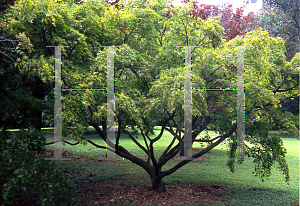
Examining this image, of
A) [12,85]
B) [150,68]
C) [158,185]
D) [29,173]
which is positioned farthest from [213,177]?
[12,85]

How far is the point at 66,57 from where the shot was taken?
20.4 feet

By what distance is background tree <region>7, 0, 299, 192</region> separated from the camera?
529cm

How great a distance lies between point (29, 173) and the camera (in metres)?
4.38

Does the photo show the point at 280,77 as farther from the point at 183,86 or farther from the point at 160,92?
the point at 160,92

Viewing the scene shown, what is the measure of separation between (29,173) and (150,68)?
367cm

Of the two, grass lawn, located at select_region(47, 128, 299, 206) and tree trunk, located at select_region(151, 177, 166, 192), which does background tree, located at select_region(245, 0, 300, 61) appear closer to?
grass lawn, located at select_region(47, 128, 299, 206)

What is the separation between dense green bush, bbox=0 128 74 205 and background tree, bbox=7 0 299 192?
0.71 metres

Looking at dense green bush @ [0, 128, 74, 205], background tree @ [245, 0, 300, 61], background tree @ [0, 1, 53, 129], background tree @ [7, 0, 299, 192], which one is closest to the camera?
dense green bush @ [0, 128, 74, 205]

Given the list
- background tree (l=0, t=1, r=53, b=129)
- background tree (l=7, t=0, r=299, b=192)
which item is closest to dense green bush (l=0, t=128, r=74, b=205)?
background tree (l=7, t=0, r=299, b=192)

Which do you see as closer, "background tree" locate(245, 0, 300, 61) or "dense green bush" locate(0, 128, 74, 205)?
"dense green bush" locate(0, 128, 74, 205)

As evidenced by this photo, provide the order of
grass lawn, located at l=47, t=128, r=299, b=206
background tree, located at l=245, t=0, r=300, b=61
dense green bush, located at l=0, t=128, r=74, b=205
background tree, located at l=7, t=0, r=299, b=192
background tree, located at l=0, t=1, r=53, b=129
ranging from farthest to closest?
background tree, located at l=245, t=0, r=300, b=61
grass lawn, located at l=47, t=128, r=299, b=206
background tree, located at l=0, t=1, r=53, b=129
background tree, located at l=7, t=0, r=299, b=192
dense green bush, located at l=0, t=128, r=74, b=205

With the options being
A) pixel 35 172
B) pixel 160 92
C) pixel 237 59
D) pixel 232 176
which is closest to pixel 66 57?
pixel 160 92

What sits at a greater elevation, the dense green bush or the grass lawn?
the dense green bush

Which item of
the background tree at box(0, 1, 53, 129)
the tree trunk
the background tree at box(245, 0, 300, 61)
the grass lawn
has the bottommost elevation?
the grass lawn
